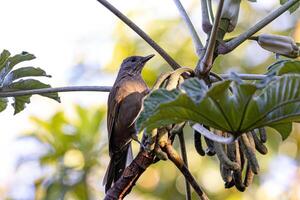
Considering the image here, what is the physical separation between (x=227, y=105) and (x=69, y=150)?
2.51 metres

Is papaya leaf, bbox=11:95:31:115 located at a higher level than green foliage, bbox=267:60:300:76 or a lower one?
higher

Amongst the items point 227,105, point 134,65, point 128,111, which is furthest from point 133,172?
point 134,65

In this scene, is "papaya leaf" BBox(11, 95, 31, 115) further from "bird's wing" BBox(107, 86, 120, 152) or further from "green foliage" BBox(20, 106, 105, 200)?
"green foliage" BBox(20, 106, 105, 200)

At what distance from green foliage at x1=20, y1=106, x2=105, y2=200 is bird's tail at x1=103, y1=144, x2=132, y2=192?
70cm

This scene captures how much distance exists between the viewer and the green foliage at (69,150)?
3.40 metres

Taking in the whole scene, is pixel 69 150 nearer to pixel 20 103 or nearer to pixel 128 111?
pixel 128 111

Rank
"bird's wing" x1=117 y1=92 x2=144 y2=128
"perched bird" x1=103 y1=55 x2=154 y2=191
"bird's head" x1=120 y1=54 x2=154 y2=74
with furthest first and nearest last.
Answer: "bird's head" x1=120 y1=54 x2=154 y2=74
"perched bird" x1=103 y1=55 x2=154 y2=191
"bird's wing" x1=117 y1=92 x2=144 y2=128

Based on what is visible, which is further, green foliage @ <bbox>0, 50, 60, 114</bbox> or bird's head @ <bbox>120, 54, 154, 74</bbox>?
bird's head @ <bbox>120, 54, 154, 74</bbox>

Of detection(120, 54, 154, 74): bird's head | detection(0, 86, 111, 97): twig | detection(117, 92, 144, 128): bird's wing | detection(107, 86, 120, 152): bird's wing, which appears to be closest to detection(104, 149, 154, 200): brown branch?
detection(0, 86, 111, 97): twig

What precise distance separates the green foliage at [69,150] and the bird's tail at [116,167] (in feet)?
2.31

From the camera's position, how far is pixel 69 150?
3.73 metres

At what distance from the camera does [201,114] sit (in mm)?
1318

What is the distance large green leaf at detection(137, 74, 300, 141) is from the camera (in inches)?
49.8

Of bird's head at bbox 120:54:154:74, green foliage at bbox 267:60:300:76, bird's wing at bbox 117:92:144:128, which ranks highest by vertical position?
green foliage at bbox 267:60:300:76
